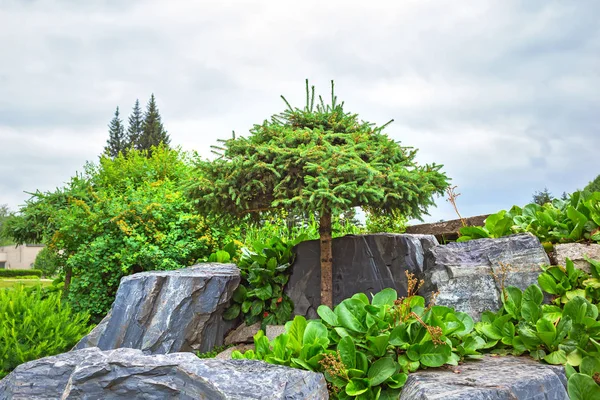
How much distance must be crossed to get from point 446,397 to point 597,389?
1.26 m

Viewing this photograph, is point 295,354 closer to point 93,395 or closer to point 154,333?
point 93,395

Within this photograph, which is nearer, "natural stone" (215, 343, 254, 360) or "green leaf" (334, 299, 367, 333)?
"green leaf" (334, 299, 367, 333)

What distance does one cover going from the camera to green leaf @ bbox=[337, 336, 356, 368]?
337cm

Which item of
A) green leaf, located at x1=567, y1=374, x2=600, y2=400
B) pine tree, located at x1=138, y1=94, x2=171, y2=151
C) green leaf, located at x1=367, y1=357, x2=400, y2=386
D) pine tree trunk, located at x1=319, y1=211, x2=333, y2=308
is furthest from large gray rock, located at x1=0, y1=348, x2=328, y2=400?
pine tree, located at x1=138, y1=94, x2=171, y2=151

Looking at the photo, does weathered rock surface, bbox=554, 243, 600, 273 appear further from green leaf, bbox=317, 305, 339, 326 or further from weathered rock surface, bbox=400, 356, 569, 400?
green leaf, bbox=317, 305, 339, 326

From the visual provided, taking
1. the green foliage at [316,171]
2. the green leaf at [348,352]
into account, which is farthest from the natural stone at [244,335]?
the green leaf at [348,352]

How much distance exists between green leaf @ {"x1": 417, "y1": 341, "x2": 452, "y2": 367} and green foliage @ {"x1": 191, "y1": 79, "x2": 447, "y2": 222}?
5.11 feet

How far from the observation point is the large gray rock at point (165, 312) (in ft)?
19.6

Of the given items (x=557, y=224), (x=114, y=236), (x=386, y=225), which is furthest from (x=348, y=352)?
(x=386, y=225)

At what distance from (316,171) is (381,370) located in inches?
84.0

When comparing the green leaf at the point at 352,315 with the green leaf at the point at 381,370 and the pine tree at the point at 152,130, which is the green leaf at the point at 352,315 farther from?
the pine tree at the point at 152,130

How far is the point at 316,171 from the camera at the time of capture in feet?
15.9

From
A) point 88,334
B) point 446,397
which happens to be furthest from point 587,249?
point 88,334

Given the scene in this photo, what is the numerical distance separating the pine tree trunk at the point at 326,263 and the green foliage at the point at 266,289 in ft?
2.51
